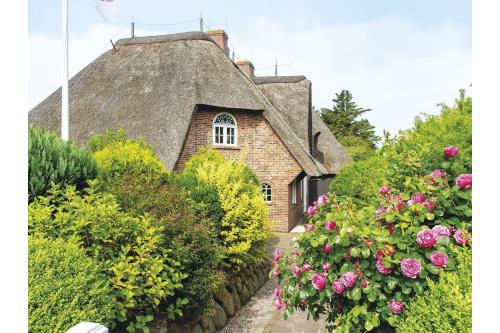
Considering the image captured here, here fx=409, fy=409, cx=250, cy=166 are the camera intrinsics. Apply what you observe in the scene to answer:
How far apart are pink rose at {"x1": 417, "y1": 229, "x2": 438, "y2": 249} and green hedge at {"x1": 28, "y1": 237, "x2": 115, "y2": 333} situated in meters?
2.97

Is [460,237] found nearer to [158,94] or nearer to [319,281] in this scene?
[319,281]

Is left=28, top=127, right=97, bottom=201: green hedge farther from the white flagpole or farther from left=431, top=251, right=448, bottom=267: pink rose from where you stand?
left=431, top=251, right=448, bottom=267: pink rose

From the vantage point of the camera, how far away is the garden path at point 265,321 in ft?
24.8

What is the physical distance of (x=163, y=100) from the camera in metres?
16.7

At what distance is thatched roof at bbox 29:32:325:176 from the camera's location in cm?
1614

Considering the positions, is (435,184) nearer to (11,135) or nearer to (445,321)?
(445,321)

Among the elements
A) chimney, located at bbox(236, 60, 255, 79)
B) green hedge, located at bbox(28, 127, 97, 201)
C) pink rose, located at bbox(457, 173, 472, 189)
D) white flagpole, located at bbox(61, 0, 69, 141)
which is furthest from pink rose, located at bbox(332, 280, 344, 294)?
chimney, located at bbox(236, 60, 255, 79)

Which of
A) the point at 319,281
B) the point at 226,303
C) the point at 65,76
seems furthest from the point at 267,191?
the point at 319,281

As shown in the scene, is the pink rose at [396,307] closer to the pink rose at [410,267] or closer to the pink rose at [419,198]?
the pink rose at [410,267]

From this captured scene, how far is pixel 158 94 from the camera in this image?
1692 cm

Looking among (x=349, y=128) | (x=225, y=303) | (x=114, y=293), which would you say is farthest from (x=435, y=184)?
(x=349, y=128)

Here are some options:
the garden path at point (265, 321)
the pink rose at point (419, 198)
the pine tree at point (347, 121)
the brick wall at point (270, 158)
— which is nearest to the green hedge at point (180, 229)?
the garden path at point (265, 321)

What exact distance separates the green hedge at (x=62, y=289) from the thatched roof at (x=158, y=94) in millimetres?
11387

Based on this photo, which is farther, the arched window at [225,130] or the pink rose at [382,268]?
the arched window at [225,130]
